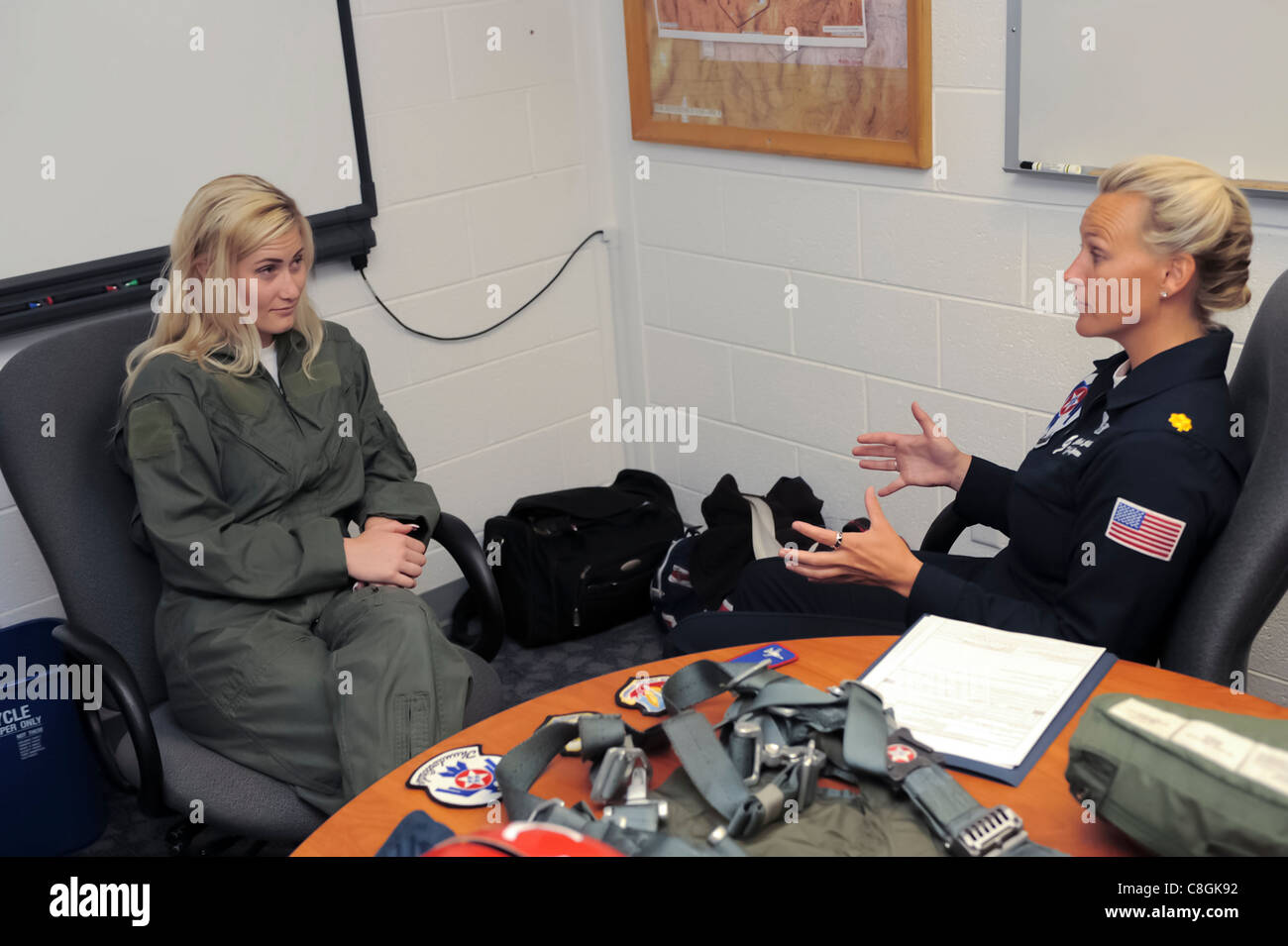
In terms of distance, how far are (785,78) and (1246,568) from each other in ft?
6.11

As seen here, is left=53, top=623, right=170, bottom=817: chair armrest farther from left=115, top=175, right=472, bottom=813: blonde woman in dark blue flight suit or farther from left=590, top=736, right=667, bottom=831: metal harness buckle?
left=590, top=736, right=667, bottom=831: metal harness buckle

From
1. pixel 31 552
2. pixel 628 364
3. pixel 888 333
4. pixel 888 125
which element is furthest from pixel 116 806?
pixel 888 125

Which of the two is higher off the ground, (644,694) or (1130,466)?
(1130,466)

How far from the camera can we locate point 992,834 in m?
1.12

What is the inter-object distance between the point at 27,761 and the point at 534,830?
177 cm

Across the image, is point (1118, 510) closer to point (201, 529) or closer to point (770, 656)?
point (770, 656)

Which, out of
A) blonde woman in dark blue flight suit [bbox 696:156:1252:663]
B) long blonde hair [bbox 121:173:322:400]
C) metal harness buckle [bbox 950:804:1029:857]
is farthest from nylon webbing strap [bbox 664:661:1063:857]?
long blonde hair [bbox 121:173:322:400]

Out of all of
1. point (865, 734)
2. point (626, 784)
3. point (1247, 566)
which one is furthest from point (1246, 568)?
point (626, 784)

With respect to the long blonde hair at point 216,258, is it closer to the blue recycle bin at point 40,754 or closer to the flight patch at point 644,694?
the blue recycle bin at point 40,754

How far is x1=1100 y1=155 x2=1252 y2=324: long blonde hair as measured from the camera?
1.70 metres

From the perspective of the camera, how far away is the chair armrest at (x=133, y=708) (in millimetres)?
1842

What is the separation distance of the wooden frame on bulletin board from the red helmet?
82.2 inches

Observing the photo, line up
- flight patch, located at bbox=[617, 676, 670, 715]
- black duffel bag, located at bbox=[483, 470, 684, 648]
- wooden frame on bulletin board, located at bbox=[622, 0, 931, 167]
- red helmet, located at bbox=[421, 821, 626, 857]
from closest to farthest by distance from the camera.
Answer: red helmet, located at bbox=[421, 821, 626, 857] < flight patch, located at bbox=[617, 676, 670, 715] < wooden frame on bulletin board, located at bbox=[622, 0, 931, 167] < black duffel bag, located at bbox=[483, 470, 684, 648]
